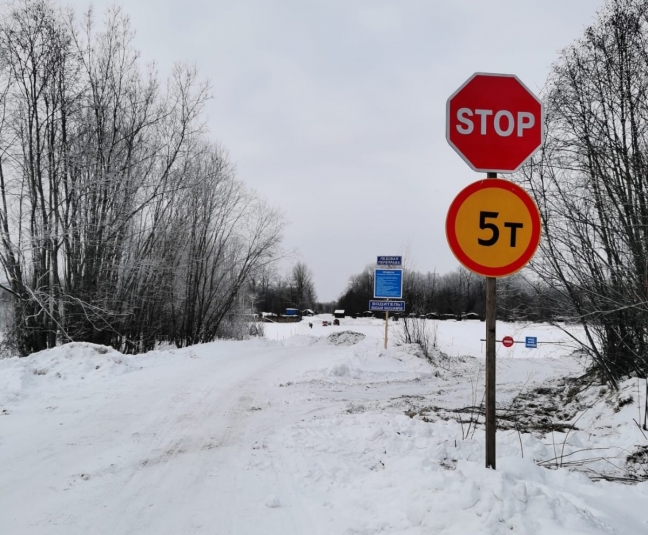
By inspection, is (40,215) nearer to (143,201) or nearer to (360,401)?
(143,201)

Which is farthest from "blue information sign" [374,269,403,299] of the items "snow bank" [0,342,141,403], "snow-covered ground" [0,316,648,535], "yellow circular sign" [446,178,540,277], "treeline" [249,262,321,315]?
"treeline" [249,262,321,315]

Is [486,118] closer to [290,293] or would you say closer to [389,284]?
[389,284]

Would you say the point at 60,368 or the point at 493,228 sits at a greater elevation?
the point at 493,228

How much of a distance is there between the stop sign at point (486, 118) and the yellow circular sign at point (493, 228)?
282 millimetres

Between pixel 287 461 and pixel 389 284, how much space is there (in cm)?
1148

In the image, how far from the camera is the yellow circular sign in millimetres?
3127

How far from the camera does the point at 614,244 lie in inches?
278

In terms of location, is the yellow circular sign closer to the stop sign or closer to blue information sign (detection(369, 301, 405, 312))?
the stop sign

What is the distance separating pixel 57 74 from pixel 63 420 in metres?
12.3

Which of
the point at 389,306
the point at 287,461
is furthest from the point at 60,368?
the point at 389,306

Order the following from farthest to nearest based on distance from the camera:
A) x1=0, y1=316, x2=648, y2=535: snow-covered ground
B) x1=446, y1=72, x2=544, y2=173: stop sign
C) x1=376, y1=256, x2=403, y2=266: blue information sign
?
x1=376, y1=256, x2=403, y2=266: blue information sign, x1=446, y1=72, x2=544, y2=173: stop sign, x1=0, y1=316, x2=648, y2=535: snow-covered ground

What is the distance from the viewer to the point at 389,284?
1545 cm

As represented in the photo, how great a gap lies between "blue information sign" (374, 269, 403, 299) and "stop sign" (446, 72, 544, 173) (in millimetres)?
12044

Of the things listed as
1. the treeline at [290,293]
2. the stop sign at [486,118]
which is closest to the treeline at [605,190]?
the stop sign at [486,118]
